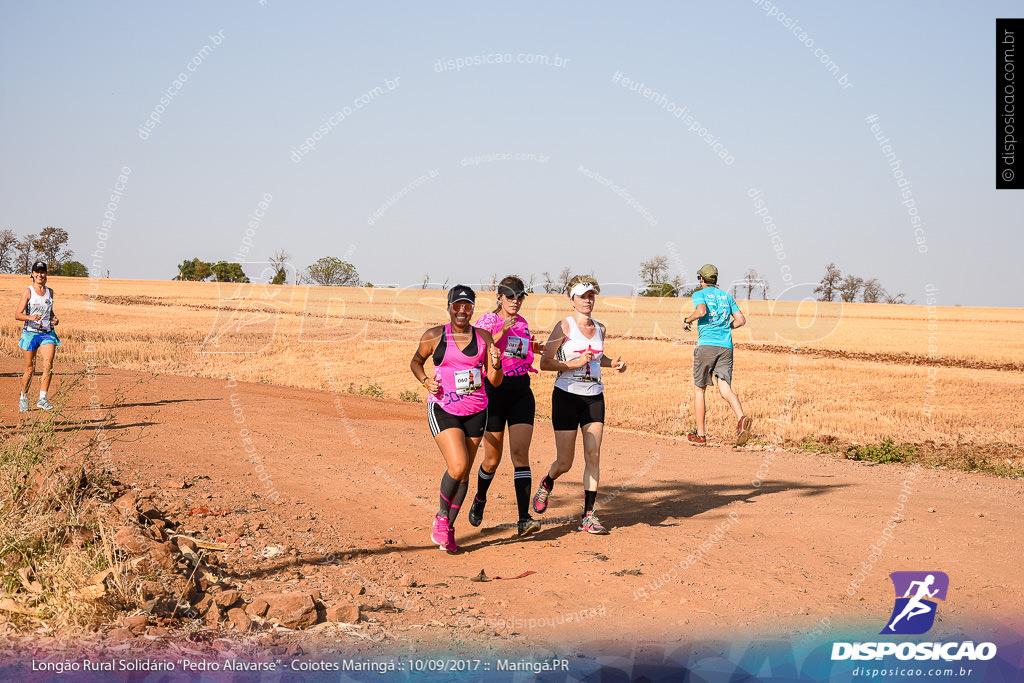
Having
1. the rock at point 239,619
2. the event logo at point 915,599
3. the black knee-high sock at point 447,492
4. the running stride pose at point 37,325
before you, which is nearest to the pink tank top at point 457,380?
the black knee-high sock at point 447,492

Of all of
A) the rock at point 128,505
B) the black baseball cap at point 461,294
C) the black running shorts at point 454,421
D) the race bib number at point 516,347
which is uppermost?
the black baseball cap at point 461,294

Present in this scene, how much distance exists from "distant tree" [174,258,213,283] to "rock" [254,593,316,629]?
108563 mm

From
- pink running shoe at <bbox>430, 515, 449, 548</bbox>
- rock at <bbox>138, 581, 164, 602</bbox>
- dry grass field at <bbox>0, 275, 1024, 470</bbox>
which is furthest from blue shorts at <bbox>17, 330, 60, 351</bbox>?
Result: rock at <bbox>138, 581, 164, 602</bbox>

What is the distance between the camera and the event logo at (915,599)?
5.13 meters

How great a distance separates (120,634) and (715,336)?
A: 9.09 m

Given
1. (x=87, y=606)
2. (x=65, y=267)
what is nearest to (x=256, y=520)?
(x=87, y=606)

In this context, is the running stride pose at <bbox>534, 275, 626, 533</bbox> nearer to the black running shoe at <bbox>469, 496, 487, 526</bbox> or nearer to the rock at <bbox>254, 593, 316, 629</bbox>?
the black running shoe at <bbox>469, 496, 487, 526</bbox>

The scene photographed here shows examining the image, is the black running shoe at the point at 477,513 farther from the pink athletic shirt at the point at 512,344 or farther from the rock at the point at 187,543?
the rock at the point at 187,543

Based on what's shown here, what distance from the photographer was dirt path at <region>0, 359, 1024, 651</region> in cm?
526

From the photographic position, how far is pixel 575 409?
23.0 feet

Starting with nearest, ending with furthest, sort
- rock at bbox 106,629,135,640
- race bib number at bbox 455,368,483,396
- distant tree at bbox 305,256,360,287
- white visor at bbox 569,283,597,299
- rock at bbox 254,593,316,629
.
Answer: rock at bbox 106,629,135,640 < rock at bbox 254,593,316,629 < race bib number at bbox 455,368,483,396 < white visor at bbox 569,283,597,299 < distant tree at bbox 305,256,360,287

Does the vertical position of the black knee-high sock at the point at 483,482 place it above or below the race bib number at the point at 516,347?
below

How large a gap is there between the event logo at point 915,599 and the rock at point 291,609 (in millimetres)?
3629

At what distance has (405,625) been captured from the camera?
4.96m
